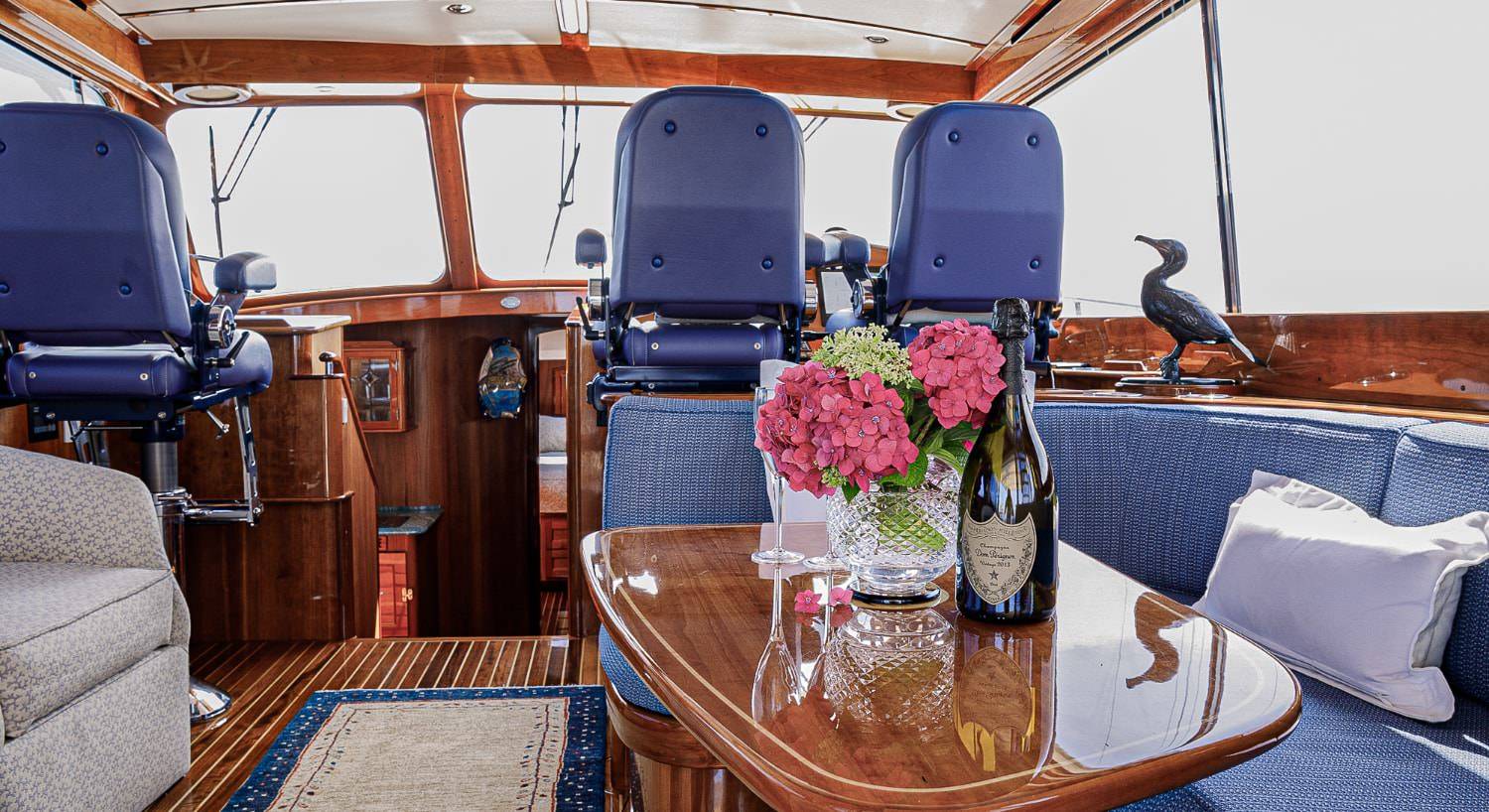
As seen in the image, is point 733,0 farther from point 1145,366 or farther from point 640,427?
point 640,427

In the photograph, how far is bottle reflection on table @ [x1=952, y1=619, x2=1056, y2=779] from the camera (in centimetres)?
64

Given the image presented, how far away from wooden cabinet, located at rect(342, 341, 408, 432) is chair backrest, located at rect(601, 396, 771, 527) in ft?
10.2

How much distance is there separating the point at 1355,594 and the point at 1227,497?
456 millimetres

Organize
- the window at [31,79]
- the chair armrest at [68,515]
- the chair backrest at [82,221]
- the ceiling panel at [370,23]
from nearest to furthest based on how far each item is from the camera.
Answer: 1. the chair armrest at [68,515]
2. the chair backrest at [82,221]
3. the window at [31,79]
4. the ceiling panel at [370,23]

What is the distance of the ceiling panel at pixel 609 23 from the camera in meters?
3.43

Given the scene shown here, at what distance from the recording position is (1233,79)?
273 centimetres

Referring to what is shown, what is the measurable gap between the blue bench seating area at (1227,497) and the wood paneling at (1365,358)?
0.44 meters

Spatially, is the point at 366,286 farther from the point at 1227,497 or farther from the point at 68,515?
the point at 1227,497

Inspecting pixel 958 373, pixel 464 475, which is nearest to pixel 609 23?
Result: pixel 464 475

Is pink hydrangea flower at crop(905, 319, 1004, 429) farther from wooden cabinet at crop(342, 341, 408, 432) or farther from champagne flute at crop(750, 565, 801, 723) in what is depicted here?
wooden cabinet at crop(342, 341, 408, 432)

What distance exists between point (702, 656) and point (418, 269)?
415 cm

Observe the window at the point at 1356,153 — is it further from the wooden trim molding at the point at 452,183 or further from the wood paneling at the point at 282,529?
the wooden trim molding at the point at 452,183

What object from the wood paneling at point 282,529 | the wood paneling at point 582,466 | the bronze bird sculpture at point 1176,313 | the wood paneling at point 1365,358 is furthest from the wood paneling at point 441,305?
the wood paneling at point 1365,358

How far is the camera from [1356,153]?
7.63 feet
